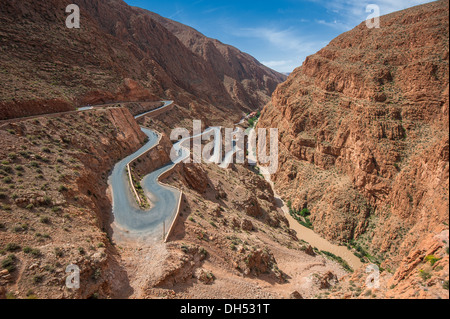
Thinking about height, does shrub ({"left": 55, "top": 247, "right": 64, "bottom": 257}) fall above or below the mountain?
below

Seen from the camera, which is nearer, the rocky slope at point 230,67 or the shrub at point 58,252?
the shrub at point 58,252

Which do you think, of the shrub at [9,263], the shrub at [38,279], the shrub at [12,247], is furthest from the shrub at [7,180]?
the shrub at [38,279]

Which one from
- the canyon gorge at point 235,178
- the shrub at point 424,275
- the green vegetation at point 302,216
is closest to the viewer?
the shrub at point 424,275

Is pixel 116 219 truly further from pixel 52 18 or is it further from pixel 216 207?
pixel 52 18

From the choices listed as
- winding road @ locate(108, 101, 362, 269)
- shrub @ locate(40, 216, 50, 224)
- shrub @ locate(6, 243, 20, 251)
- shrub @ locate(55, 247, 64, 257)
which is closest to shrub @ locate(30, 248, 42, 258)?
shrub @ locate(55, 247, 64, 257)

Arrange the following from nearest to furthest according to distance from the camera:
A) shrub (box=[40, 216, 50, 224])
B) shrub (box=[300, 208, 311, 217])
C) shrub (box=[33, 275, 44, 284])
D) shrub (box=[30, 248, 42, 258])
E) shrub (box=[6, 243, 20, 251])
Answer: shrub (box=[33, 275, 44, 284])
shrub (box=[6, 243, 20, 251])
shrub (box=[30, 248, 42, 258])
shrub (box=[40, 216, 50, 224])
shrub (box=[300, 208, 311, 217])

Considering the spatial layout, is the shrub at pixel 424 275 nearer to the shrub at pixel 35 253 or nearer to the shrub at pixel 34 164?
the shrub at pixel 35 253

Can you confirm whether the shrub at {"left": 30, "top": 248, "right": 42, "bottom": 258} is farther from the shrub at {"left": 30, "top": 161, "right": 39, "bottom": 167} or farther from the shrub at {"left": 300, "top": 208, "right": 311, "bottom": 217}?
the shrub at {"left": 300, "top": 208, "right": 311, "bottom": 217}
